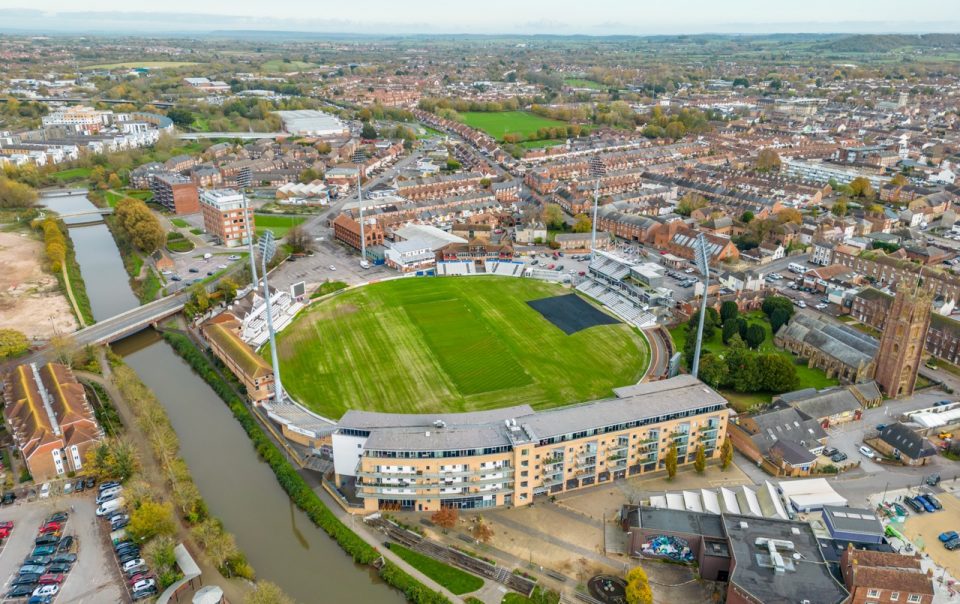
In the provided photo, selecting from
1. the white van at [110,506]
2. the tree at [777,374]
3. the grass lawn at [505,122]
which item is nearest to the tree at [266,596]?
the white van at [110,506]

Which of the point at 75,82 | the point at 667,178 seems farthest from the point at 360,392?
the point at 75,82

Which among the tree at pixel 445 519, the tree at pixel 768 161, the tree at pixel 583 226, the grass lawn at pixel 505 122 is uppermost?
the grass lawn at pixel 505 122

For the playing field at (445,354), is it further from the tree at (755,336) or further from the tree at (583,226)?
the tree at (583,226)

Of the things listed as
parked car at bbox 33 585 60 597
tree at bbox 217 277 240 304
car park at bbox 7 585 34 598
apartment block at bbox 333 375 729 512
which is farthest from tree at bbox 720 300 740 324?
car park at bbox 7 585 34 598

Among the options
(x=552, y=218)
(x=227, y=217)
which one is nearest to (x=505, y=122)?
(x=552, y=218)

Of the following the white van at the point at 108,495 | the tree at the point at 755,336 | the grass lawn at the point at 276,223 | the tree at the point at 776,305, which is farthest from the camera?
the grass lawn at the point at 276,223

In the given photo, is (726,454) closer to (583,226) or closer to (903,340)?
(903,340)

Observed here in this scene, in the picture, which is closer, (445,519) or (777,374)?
(445,519)
